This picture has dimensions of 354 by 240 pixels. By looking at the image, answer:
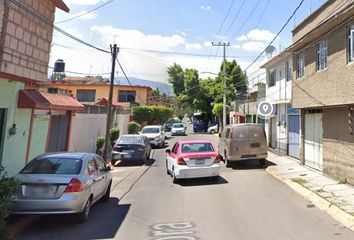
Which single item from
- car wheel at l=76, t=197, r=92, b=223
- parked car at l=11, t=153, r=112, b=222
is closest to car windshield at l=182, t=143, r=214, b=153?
parked car at l=11, t=153, r=112, b=222

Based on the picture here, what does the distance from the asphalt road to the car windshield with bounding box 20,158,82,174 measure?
3.66ft

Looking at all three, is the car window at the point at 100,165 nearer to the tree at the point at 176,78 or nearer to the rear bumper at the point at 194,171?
the rear bumper at the point at 194,171

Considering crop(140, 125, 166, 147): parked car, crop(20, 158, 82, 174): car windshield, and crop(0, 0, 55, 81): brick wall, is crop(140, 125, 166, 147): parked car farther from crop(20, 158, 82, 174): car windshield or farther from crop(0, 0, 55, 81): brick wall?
crop(20, 158, 82, 174): car windshield

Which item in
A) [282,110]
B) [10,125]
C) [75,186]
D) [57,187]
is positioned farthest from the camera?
[282,110]

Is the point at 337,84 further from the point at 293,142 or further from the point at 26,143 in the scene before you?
the point at 26,143

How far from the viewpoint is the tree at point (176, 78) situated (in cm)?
6631

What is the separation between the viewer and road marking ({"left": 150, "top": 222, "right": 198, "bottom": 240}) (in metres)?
7.01

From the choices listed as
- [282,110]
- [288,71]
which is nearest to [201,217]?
[288,71]

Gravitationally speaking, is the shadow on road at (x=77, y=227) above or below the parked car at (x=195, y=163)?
below

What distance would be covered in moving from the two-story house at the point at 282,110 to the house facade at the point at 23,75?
40.7ft

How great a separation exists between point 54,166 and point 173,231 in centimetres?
321

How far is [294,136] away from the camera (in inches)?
765

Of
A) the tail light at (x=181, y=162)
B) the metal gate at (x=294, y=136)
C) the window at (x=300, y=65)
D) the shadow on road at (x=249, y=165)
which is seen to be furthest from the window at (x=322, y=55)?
the tail light at (x=181, y=162)

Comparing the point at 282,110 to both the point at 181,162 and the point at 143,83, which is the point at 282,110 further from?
the point at 143,83
